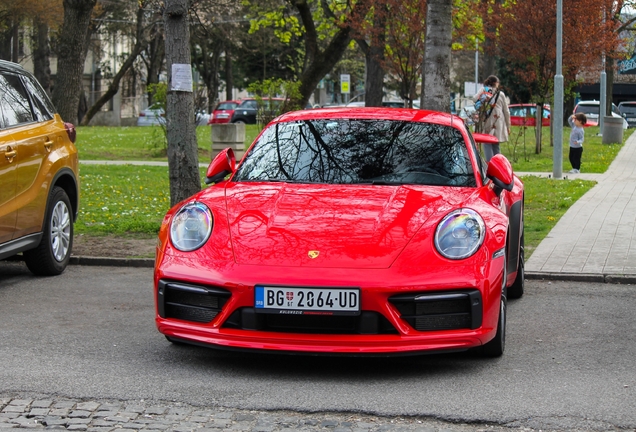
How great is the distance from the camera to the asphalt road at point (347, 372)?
495 centimetres

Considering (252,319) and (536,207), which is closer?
(252,319)

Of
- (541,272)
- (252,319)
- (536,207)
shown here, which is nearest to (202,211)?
(252,319)

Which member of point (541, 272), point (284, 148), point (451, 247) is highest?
point (284, 148)

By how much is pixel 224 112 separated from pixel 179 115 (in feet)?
142

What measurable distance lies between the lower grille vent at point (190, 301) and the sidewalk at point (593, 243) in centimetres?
426

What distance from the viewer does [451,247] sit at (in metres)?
5.60

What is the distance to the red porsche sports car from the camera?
211 inches

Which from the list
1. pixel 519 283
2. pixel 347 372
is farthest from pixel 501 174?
pixel 347 372

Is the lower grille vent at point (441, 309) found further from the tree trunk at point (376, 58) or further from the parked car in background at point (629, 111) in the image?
the parked car in background at point (629, 111)

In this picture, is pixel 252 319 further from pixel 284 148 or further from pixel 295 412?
pixel 284 148

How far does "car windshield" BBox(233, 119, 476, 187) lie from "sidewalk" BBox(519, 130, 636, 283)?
2632 mm

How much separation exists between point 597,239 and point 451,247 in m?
5.82

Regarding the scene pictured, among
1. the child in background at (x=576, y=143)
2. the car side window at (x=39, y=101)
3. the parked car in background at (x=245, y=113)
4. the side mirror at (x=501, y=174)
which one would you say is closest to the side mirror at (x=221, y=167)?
the side mirror at (x=501, y=174)

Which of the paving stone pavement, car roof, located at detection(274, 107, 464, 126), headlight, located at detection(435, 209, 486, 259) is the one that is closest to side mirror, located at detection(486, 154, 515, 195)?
car roof, located at detection(274, 107, 464, 126)
